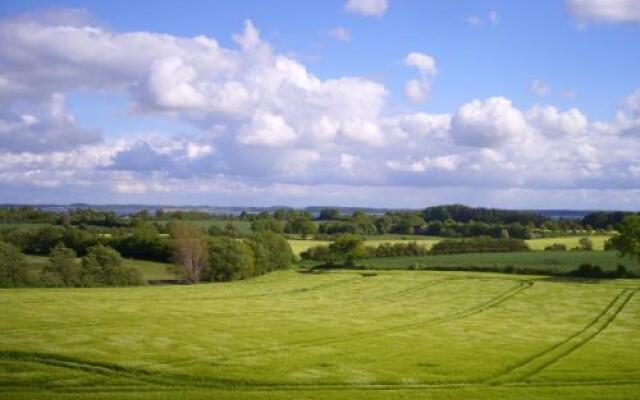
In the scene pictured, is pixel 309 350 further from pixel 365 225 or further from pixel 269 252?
pixel 365 225

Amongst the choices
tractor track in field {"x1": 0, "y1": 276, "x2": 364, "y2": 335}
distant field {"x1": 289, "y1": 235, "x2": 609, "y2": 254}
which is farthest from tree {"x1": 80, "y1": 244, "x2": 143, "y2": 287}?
distant field {"x1": 289, "y1": 235, "x2": 609, "y2": 254}

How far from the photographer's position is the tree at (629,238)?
288ft

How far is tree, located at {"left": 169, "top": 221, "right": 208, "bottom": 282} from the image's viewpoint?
342ft

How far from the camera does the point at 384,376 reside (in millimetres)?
27000

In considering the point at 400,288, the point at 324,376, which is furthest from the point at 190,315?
the point at 400,288

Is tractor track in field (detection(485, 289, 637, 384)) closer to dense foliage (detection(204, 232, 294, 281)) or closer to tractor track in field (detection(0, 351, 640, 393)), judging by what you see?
Answer: tractor track in field (detection(0, 351, 640, 393))

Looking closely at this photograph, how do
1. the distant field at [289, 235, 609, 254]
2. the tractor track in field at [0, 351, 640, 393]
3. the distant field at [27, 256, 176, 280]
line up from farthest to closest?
the distant field at [289, 235, 609, 254], the distant field at [27, 256, 176, 280], the tractor track in field at [0, 351, 640, 393]

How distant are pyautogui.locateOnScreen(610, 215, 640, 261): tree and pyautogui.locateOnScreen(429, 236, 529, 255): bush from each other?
139ft

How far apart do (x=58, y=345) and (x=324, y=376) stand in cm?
1306

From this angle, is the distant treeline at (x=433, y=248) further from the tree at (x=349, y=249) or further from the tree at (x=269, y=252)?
the tree at (x=269, y=252)

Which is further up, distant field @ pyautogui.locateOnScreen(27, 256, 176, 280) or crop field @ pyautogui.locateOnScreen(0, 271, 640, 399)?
crop field @ pyautogui.locateOnScreen(0, 271, 640, 399)

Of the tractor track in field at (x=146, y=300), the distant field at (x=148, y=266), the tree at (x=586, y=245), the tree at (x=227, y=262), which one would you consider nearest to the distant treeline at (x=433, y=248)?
the tree at (x=586, y=245)

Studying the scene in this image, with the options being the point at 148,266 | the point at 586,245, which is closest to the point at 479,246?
the point at 586,245

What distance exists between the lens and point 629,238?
291 ft
